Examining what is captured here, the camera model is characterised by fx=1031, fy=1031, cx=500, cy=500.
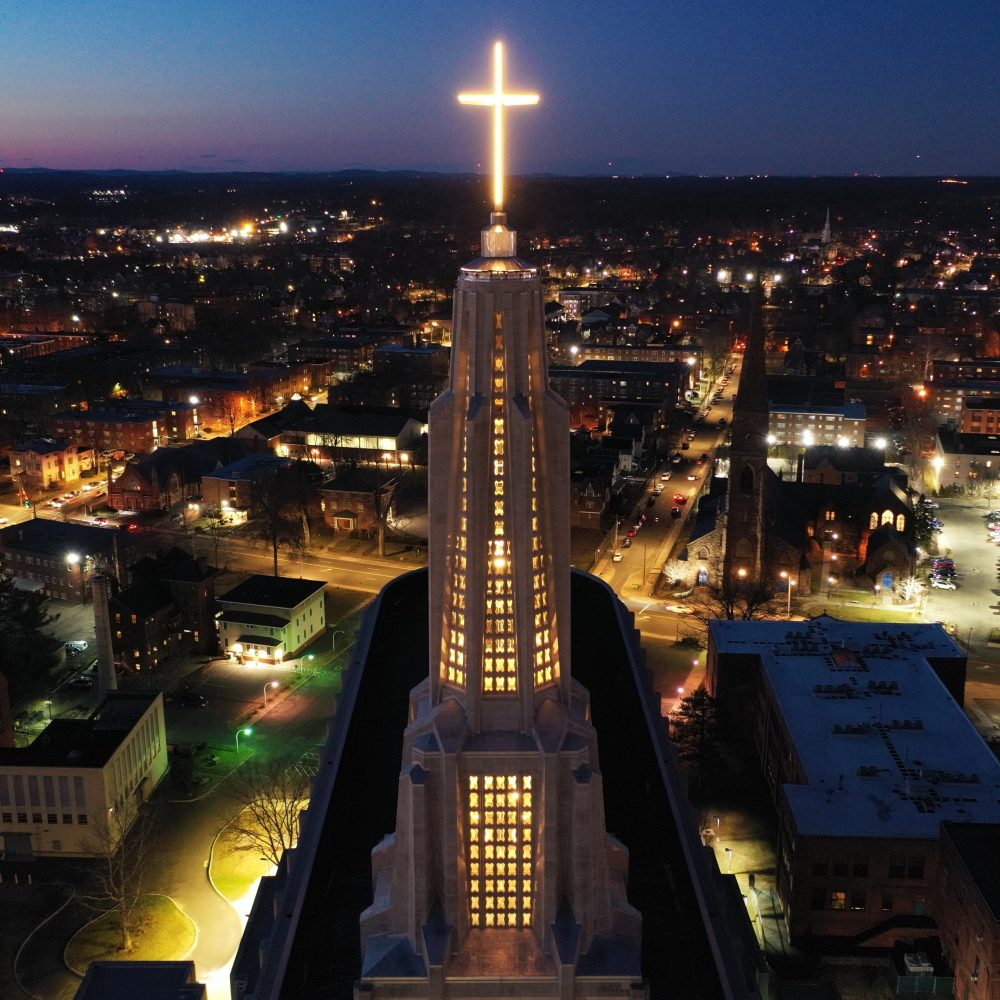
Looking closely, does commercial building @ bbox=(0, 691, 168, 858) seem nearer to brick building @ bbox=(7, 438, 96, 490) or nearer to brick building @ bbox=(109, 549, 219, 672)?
brick building @ bbox=(109, 549, 219, 672)

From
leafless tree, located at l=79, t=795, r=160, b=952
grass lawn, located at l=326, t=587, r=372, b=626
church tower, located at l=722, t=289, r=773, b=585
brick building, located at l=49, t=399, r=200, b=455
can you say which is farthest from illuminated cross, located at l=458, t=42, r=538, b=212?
brick building, located at l=49, t=399, r=200, b=455

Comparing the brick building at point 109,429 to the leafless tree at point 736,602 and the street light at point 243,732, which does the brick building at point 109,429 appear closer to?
the street light at point 243,732

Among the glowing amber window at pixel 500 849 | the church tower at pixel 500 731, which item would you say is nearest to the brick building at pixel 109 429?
the church tower at pixel 500 731

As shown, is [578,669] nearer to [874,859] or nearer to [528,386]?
[874,859]

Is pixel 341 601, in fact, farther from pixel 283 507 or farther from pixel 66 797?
pixel 66 797

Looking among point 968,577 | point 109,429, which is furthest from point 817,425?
point 109,429

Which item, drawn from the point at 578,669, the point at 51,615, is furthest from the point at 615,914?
the point at 51,615
